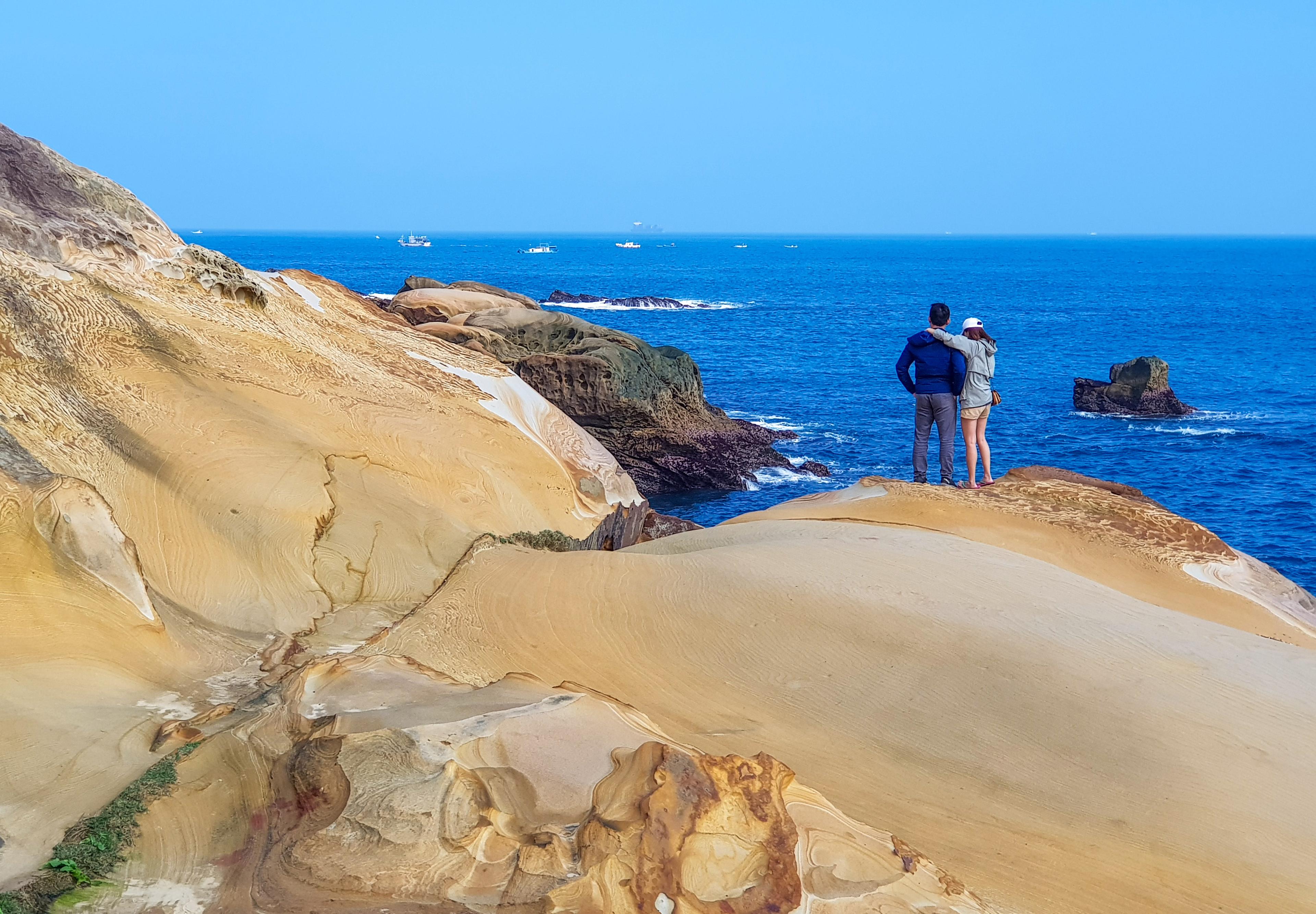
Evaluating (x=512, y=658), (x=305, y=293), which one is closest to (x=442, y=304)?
(x=305, y=293)

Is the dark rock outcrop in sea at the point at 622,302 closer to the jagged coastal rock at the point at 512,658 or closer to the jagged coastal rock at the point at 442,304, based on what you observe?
the jagged coastal rock at the point at 442,304

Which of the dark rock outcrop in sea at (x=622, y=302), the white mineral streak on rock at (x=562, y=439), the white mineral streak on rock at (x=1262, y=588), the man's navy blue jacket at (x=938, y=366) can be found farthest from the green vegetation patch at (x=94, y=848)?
the dark rock outcrop in sea at (x=622, y=302)

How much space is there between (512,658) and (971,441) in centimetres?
601

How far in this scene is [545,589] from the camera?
7.14m

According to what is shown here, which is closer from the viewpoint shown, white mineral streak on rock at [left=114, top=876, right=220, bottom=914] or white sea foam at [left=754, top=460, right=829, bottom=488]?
white mineral streak on rock at [left=114, top=876, right=220, bottom=914]

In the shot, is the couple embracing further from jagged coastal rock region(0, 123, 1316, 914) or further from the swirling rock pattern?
the swirling rock pattern

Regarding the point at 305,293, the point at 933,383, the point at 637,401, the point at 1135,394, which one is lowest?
the point at 1135,394

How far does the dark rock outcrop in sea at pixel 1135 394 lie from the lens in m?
31.5

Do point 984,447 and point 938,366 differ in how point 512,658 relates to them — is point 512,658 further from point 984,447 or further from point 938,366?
point 984,447

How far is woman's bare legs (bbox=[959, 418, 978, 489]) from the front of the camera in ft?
33.1

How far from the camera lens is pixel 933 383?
10.5m

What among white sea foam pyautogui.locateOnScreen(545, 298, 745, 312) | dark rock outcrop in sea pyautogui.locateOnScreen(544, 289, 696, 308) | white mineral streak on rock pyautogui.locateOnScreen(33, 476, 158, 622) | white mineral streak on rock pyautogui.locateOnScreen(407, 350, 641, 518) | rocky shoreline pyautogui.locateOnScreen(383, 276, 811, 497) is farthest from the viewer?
dark rock outcrop in sea pyautogui.locateOnScreen(544, 289, 696, 308)

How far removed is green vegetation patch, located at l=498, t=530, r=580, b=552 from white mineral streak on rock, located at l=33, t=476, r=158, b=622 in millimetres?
2642

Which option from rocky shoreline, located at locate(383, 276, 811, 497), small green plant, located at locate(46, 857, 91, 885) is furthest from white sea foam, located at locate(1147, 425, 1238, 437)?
small green plant, located at locate(46, 857, 91, 885)
